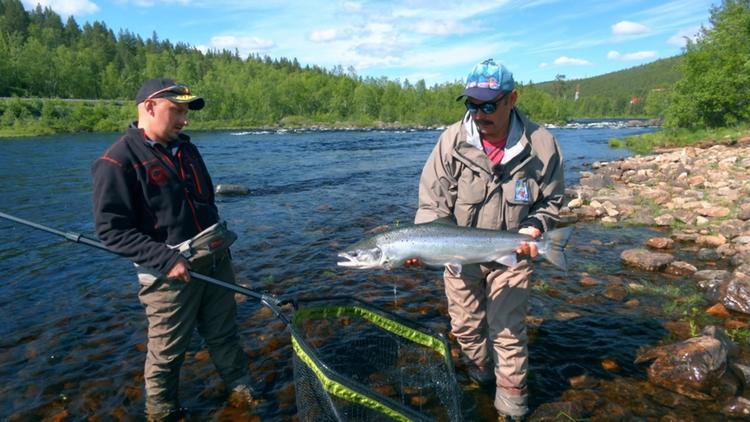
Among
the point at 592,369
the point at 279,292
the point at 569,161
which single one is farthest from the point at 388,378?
the point at 569,161

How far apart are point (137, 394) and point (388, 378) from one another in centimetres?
301

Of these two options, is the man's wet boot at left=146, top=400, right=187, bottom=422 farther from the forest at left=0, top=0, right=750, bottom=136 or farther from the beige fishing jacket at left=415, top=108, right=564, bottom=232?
the forest at left=0, top=0, right=750, bottom=136

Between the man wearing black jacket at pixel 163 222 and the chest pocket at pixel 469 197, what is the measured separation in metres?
2.45

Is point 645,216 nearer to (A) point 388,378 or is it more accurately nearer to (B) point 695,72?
(A) point 388,378

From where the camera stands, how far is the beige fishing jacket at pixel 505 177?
12.8ft

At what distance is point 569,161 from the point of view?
29547mm

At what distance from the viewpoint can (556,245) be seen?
3.95m

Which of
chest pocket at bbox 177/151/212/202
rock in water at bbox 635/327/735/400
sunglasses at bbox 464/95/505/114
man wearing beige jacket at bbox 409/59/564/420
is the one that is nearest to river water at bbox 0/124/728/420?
rock in water at bbox 635/327/735/400

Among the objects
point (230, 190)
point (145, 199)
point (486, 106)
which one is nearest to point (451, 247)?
point (486, 106)

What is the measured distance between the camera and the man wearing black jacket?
3.63 m

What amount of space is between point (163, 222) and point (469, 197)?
2821 millimetres

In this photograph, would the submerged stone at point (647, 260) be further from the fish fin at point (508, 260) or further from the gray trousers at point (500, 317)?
the fish fin at point (508, 260)

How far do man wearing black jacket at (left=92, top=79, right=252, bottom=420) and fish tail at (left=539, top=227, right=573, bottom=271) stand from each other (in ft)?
10.4

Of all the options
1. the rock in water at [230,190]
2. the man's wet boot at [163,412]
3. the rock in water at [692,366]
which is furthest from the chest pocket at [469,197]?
the rock in water at [230,190]
